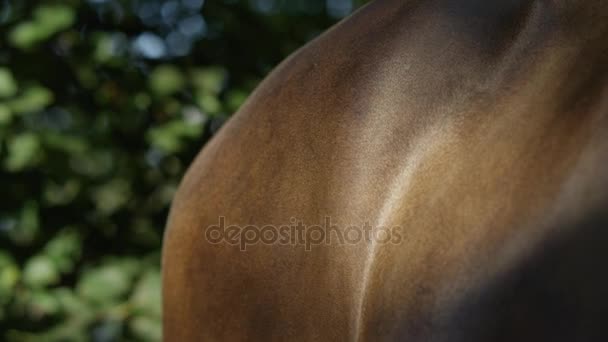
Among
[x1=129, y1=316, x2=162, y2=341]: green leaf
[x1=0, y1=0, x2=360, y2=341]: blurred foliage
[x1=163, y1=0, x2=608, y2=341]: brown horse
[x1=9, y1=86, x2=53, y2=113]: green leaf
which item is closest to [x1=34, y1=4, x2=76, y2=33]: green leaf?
[x1=0, y1=0, x2=360, y2=341]: blurred foliage

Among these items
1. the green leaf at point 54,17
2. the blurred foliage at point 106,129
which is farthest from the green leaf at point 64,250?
the green leaf at point 54,17

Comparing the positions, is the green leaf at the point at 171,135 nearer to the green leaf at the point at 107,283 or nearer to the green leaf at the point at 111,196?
the green leaf at the point at 111,196

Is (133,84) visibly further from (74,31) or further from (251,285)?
(251,285)

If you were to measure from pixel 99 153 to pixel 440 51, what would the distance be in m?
1.11

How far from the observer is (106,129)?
66.1 inches

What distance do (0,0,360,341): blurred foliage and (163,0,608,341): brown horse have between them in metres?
0.79

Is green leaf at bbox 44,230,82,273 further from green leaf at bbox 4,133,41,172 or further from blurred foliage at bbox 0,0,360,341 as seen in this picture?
green leaf at bbox 4,133,41,172

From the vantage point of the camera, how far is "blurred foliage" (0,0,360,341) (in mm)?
1605

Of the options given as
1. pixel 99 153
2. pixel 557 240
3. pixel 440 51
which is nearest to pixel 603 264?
pixel 557 240

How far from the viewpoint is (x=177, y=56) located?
1738 millimetres

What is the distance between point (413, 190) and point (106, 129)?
117 centimetres

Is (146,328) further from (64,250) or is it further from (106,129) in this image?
(106,129)

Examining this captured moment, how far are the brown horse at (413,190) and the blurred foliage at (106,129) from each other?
79cm

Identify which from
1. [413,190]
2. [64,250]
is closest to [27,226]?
[64,250]
